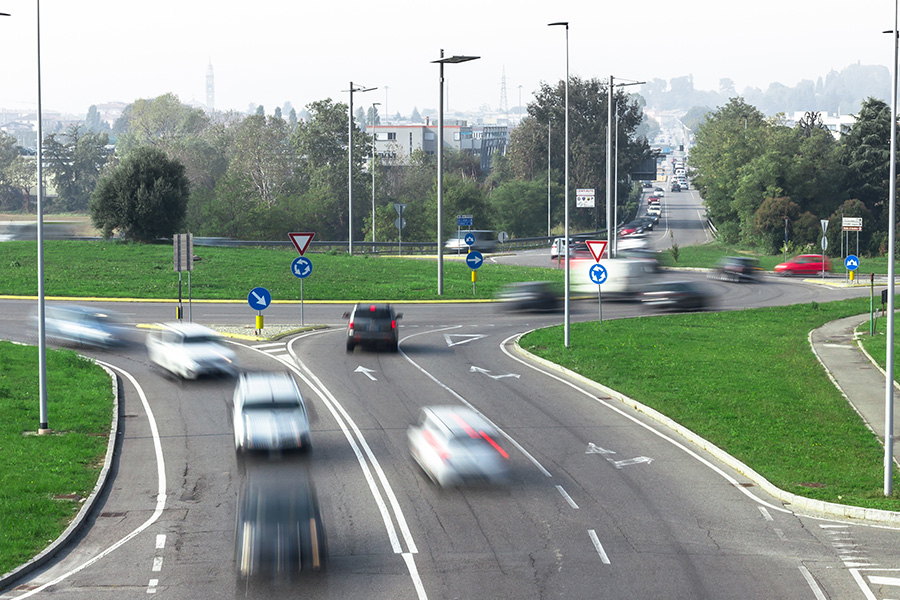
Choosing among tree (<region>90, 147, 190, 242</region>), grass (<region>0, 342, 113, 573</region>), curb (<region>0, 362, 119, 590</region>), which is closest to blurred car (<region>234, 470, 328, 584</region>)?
curb (<region>0, 362, 119, 590</region>)

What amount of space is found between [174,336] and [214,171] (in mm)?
103893

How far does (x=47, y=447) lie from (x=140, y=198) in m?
44.9

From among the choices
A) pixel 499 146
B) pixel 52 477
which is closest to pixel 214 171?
pixel 499 146

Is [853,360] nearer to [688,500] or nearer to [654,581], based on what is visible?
[688,500]

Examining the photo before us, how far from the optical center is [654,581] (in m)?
13.4

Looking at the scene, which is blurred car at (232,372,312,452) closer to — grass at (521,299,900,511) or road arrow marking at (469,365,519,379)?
grass at (521,299,900,511)

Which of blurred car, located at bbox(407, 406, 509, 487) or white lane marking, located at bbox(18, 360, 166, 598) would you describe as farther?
blurred car, located at bbox(407, 406, 509, 487)

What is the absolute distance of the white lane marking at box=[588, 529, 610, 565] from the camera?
1428cm

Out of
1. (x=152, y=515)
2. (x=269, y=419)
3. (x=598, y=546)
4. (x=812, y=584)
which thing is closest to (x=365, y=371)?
(x=269, y=419)

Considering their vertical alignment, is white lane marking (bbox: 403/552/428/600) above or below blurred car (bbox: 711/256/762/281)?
below

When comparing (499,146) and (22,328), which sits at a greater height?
(499,146)

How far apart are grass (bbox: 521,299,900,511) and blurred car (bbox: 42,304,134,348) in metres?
14.1

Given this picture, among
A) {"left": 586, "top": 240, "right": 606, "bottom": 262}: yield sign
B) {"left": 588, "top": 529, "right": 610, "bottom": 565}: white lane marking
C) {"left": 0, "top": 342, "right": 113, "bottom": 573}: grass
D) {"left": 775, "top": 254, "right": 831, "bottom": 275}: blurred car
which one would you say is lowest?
{"left": 588, "top": 529, "right": 610, "bottom": 565}: white lane marking

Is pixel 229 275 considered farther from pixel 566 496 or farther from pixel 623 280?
pixel 566 496
